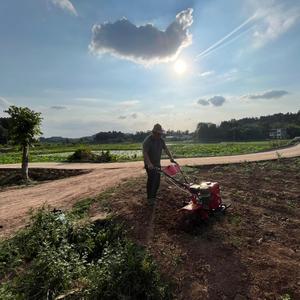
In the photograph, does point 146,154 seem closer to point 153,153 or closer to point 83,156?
point 153,153

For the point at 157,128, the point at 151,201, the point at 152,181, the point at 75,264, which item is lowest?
the point at 75,264

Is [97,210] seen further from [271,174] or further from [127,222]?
[271,174]

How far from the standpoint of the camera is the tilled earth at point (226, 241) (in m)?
A: 5.94

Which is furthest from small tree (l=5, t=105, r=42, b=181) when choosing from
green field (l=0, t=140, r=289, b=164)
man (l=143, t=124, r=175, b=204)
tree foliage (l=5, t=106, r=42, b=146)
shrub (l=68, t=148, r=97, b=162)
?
man (l=143, t=124, r=175, b=204)

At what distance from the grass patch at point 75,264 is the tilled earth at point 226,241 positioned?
0.43m

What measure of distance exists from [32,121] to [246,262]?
16.9m

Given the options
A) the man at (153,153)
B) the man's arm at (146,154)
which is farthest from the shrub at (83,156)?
the man's arm at (146,154)

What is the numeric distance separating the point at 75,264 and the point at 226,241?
9.86ft

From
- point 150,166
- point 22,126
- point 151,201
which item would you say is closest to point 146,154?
point 150,166

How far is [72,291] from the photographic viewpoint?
6.30 m

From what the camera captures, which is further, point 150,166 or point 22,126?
point 22,126

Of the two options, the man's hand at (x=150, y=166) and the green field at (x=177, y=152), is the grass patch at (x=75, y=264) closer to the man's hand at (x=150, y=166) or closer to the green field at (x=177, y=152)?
the man's hand at (x=150, y=166)

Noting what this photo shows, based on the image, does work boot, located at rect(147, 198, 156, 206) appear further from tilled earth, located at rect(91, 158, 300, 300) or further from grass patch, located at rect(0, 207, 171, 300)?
grass patch, located at rect(0, 207, 171, 300)

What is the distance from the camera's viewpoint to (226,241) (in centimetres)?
727
